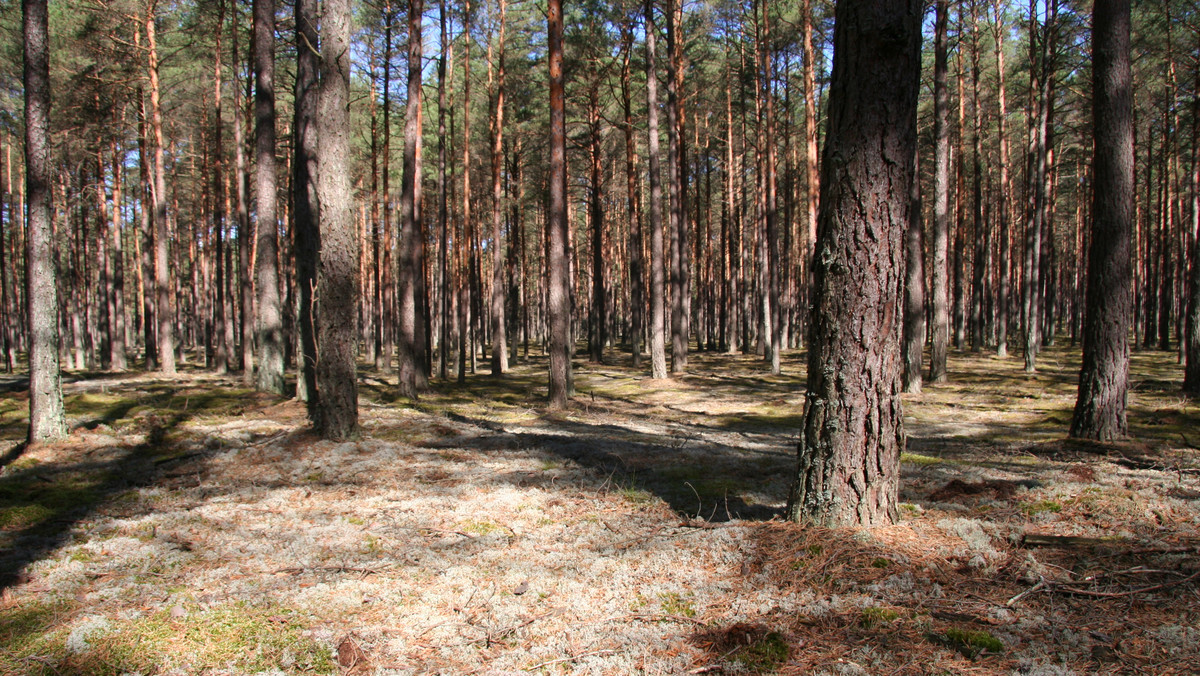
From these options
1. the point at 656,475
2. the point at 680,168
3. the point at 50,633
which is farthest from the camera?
the point at 680,168

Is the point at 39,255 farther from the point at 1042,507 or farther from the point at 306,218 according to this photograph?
the point at 1042,507

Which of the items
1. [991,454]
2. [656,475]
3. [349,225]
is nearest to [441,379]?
[349,225]

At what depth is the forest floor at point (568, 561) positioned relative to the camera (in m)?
2.70

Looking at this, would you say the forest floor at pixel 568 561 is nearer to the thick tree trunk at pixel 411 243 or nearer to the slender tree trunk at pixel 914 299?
the slender tree trunk at pixel 914 299

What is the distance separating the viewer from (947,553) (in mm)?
3467

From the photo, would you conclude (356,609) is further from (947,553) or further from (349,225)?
(349,225)

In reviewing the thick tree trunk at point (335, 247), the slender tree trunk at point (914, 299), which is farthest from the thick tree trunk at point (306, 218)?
the slender tree trunk at point (914, 299)

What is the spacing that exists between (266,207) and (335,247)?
17.3 ft

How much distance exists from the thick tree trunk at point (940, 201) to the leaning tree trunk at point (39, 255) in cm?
1486

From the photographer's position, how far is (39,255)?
6527 millimetres

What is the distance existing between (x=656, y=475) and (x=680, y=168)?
60.6 feet

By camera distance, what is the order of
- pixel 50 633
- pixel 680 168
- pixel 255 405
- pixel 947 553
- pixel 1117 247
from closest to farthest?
pixel 50 633 < pixel 947 553 < pixel 1117 247 < pixel 255 405 < pixel 680 168

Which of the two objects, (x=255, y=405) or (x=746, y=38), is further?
(x=746, y=38)

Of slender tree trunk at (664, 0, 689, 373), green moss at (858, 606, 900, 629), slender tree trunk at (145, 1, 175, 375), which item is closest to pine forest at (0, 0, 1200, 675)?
green moss at (858, 606, 900, 629)
